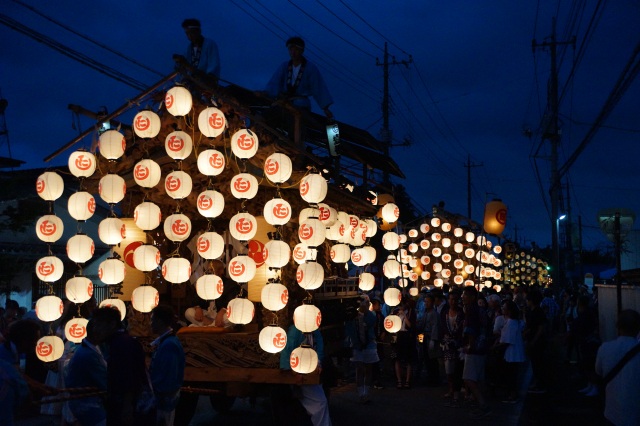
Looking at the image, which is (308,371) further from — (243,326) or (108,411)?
(108,411)

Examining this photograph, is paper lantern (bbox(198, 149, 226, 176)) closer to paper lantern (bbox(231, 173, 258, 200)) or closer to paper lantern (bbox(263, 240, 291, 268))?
paper lantern (bbox(231, 173, 258, 200))

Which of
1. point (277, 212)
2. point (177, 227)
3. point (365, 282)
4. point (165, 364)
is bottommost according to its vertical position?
point (165, 364)

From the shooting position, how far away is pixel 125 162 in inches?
415

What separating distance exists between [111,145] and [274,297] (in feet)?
12.0

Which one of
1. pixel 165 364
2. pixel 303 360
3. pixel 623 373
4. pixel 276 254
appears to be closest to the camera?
pixel 623 373

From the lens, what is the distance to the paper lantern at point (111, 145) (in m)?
10.2

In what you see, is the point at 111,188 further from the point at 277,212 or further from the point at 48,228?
the point at 277,212

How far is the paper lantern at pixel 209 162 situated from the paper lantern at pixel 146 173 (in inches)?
32.5

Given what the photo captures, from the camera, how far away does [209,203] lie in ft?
32.8

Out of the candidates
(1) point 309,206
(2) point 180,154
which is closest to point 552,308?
(1) point 309,206

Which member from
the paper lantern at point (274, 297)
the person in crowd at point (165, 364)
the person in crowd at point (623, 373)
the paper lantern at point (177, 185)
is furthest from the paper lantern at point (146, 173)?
the person in crowd at point (623, 373)

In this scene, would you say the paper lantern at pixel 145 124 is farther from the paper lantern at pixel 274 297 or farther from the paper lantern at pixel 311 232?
the paper lantern at pixel 274 297

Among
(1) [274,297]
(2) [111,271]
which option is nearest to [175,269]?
(2) [111,271]

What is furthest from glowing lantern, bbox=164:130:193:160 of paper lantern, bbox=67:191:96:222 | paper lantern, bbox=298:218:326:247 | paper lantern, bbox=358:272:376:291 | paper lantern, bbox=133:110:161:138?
paper lantern, bbox=358:272:376:291
